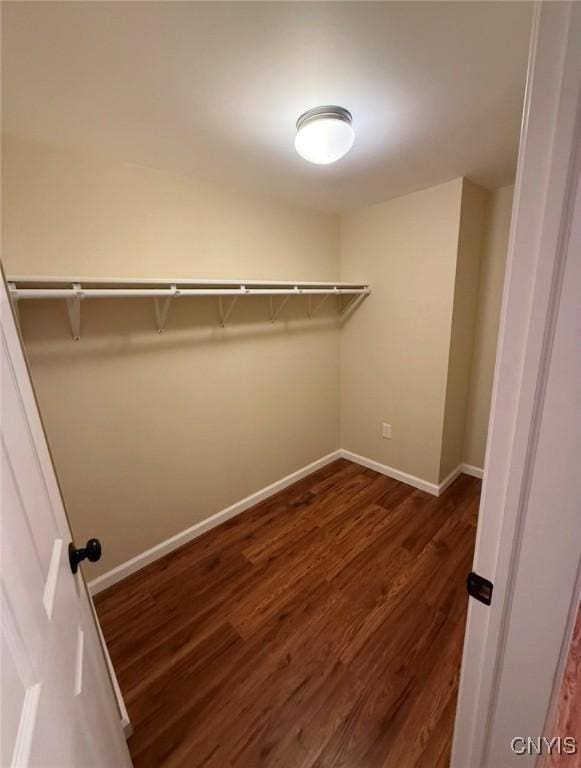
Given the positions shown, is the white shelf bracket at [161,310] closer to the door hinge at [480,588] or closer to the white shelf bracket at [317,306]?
the white shelf bracket at [317,306]

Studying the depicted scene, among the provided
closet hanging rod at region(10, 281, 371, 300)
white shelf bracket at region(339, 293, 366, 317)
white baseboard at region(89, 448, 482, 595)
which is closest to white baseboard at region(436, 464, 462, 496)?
white baseboard at region(89, 448, 482, 595)

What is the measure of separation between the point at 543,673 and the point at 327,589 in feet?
4.18

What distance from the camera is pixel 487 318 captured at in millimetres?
2475

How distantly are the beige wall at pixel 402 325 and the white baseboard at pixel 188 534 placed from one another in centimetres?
77

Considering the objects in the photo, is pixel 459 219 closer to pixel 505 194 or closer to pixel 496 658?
pixel 505 194

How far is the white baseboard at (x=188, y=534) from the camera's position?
5.92ft

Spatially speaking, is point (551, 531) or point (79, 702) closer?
point (551, 531)

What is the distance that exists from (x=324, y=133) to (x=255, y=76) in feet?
1.01

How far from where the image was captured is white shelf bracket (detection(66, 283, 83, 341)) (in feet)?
4.39

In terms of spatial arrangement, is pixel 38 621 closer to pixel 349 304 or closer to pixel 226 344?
pixel 226 344

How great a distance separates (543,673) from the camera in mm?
635

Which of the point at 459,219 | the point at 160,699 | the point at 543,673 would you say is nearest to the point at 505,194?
the point at 459,219

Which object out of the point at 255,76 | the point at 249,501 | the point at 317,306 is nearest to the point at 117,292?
the point at 255,76

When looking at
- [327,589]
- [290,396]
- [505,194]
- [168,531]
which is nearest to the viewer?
[327,589]
